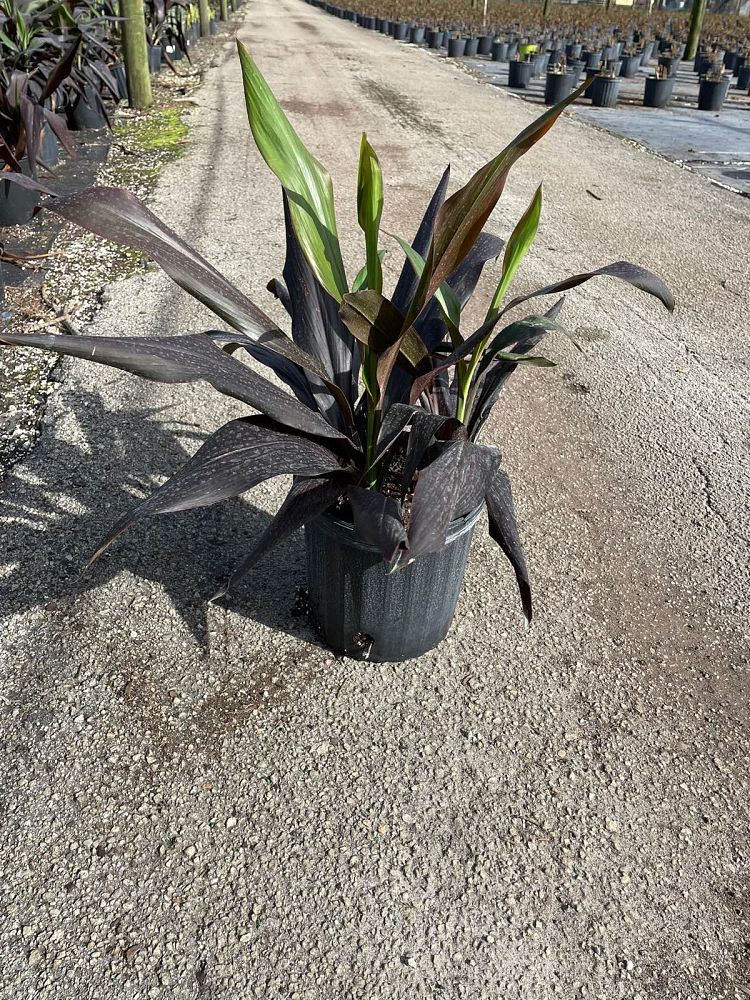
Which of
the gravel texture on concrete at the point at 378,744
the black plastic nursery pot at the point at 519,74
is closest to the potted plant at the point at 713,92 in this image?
the black plastic nursery pot at the point at 519,74

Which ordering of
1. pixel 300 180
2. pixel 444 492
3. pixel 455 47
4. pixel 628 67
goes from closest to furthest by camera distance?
pixel 444 492 → pixel 300 180 → pixel 628 67 → pixel 455 47

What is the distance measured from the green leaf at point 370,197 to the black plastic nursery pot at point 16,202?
114 inches

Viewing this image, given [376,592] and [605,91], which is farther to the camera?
[605,91]

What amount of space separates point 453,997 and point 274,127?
1.31 m

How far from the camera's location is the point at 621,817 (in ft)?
4.38

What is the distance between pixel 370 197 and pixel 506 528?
57cm

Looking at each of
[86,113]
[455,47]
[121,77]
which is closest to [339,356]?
[86,113]

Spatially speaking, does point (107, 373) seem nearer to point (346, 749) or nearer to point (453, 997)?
point (346, 749)

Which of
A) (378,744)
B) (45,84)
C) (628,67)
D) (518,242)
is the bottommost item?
(378,744)

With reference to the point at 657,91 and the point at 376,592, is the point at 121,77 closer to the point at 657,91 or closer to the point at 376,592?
the point at 657,91

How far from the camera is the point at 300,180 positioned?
3.93ft

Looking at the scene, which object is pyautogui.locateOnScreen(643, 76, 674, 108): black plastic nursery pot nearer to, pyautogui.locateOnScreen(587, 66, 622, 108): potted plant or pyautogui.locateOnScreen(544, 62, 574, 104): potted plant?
pyautogui.locateOnScreen(587, 66, 622, 108): potted plant

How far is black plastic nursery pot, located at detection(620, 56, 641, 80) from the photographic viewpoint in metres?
12.1

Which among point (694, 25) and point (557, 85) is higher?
point (694, 25)
